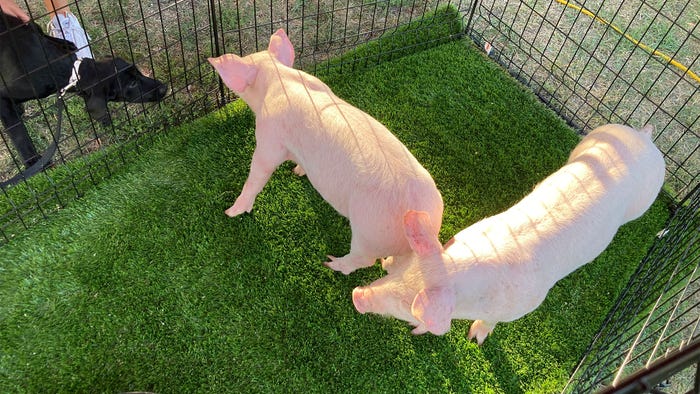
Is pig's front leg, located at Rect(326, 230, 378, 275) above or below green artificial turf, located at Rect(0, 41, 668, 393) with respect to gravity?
above

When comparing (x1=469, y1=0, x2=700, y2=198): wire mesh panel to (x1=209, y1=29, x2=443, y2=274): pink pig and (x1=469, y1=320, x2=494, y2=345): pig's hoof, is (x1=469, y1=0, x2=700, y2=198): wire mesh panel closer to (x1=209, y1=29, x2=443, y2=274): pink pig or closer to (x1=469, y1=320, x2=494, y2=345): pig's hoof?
(x1=469, y1=320, x2=494, y2=345): pig's hoof

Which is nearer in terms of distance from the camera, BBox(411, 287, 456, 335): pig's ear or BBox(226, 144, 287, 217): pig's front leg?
BBox(411, 287, 456, 335): pig's ear

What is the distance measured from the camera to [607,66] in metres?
3.86

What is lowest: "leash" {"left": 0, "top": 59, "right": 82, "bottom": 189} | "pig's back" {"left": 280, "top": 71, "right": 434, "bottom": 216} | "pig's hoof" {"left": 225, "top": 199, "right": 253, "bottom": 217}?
"pig's hoof" {"left": 225, "top": 199, "right": 253, "bottom": 217}

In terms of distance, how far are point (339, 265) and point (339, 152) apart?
0.73 metres

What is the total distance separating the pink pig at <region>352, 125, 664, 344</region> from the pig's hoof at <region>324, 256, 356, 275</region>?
1.02 feet

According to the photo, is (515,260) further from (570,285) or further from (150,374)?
(150,374)

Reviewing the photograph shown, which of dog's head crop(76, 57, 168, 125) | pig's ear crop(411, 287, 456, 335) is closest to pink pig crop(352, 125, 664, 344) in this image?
pig's ear crop(411, 287, 456, 335)

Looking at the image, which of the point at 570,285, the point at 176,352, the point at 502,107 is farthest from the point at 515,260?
the point at 502,107

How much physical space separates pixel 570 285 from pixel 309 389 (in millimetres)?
1546

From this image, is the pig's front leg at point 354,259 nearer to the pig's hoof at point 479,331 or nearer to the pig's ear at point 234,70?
the pig's hoof at point 479,331

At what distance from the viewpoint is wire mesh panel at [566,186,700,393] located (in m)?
2.65

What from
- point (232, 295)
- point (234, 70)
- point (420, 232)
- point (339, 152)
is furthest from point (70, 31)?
point (420, 232)

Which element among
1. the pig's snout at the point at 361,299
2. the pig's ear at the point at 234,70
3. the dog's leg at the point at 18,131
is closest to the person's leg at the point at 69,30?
the dog's leg at the point at 18,131
